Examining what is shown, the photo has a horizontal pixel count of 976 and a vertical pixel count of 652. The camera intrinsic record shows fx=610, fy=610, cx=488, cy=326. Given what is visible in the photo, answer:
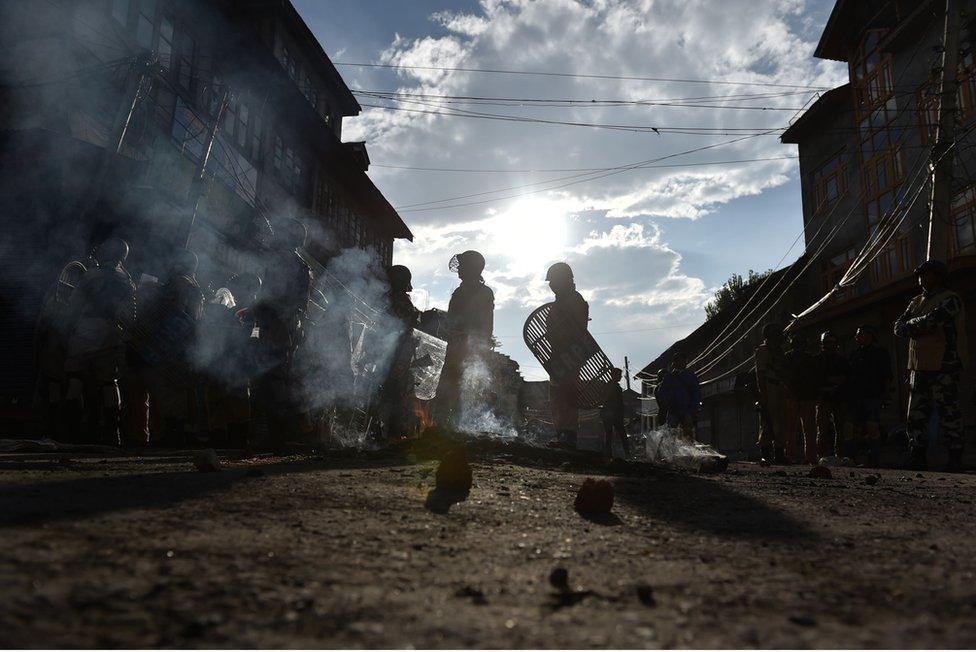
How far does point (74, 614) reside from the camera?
114cm

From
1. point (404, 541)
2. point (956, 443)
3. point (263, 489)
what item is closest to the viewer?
point (404, 541)

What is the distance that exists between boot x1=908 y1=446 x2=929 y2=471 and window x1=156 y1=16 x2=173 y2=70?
532 inches

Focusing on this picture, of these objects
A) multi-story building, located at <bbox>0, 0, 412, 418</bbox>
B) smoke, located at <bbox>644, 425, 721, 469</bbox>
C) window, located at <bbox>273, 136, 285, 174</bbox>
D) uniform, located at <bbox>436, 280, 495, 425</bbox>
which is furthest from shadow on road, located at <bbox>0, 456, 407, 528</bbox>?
window, located at <bbox>273, 136, 285, 174</bbox>

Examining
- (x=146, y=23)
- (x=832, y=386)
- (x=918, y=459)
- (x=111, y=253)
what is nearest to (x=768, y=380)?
(x=832, y=386)

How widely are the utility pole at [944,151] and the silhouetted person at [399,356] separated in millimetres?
8418

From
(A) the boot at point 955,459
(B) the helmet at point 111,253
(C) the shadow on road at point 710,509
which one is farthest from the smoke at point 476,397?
(A) the boot at point 955,459

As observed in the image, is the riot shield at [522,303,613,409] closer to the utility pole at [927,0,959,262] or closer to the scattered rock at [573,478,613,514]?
the scattered rock at [573,478,613,514]

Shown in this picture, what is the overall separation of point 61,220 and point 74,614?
1016 centimetres

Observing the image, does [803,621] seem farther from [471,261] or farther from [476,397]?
[476,397]

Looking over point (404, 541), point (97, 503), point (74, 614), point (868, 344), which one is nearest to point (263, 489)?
point (97, 503)

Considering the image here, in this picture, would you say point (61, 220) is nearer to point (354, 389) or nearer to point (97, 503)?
point (354, 389)

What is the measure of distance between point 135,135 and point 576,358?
8742 mm

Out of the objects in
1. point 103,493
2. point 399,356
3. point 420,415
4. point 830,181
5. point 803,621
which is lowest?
point 803,621

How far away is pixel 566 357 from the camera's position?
21.5 ft
